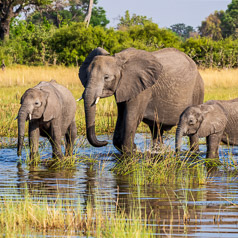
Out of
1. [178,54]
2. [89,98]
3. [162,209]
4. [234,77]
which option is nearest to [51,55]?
[234,77]

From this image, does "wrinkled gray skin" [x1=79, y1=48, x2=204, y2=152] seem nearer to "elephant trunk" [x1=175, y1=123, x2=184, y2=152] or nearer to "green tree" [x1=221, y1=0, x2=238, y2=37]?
"elephant trunk" [x1=175, y1=123, x2=184, y2=152]

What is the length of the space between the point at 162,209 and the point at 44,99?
343cm

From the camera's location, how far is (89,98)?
26.5ft

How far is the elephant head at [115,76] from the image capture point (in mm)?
8148

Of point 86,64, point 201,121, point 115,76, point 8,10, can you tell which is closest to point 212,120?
point 201,121

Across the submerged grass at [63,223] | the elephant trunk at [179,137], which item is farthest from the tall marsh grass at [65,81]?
the submerged grass at [63,223]

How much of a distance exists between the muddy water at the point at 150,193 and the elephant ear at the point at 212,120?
0.95m

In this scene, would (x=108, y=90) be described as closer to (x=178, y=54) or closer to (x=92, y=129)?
(x=92, y=129)

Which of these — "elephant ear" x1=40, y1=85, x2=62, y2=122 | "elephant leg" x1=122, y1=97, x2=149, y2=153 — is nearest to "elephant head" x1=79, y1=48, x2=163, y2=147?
"elephant leg" x1=122, y1=97, x2=149, y2=153

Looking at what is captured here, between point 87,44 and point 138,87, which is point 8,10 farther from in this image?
point 138,87

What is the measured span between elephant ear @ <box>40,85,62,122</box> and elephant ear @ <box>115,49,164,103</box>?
0.90 metres

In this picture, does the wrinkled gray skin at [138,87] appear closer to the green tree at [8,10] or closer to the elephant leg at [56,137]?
the elephant leg at [56,137]

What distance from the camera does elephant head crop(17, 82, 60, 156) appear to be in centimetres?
824

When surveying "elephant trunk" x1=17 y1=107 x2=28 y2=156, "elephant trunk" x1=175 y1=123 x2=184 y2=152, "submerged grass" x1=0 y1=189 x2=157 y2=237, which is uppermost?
"elephant trunk" x1=17 y1=107 x2=28 y2=156
